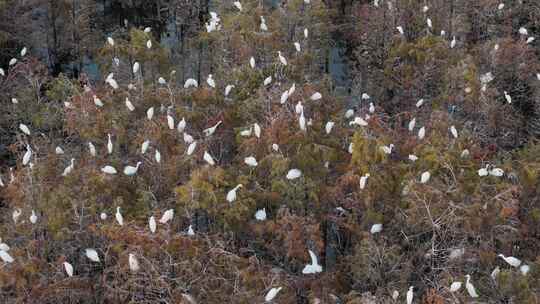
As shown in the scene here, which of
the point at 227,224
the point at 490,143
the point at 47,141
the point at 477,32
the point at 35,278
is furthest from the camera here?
the point at 477,32

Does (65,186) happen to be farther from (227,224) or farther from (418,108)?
(418,108)

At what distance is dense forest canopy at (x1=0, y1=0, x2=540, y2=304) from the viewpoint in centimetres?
1098

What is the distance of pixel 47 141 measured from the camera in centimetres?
1452

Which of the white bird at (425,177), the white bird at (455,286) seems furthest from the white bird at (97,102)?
the white bird at (455,286)

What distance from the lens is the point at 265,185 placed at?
42.6ft

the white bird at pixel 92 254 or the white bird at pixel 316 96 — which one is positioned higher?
the white bird at pixel 316 96

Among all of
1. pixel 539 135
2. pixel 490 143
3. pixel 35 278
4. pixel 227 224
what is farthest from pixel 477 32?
pixel 35 278

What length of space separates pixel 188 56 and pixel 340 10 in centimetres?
588

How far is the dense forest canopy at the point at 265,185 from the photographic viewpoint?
10977 millimetres

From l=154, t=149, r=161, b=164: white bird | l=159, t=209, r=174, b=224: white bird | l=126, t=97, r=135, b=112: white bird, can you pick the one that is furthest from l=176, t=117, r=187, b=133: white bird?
l=159, t=209, r=174, b=224: white bird

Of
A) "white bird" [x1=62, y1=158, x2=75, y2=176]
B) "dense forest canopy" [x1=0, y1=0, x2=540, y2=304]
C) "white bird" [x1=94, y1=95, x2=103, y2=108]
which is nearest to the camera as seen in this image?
"dense forest canopy" [x1=0, y1=0, x2=540, y2=304]

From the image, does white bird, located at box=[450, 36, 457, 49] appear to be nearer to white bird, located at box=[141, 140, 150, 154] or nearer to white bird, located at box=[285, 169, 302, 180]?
white bird, located at box=[285, 169, 302, 180]

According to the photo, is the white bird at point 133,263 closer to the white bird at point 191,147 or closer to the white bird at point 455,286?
the white bird at point 191,147

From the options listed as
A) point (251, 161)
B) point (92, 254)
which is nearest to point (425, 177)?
point (251, 161)
